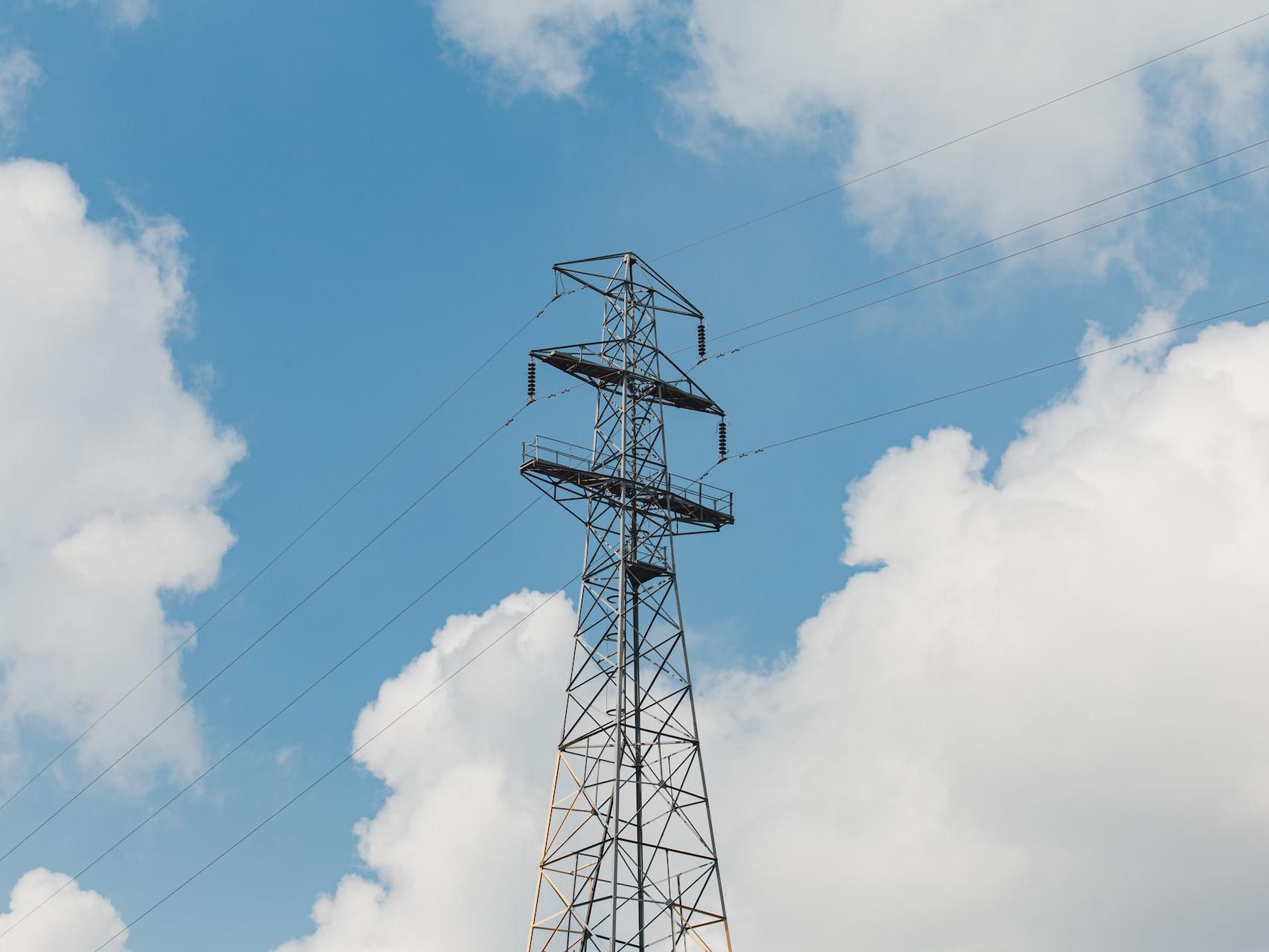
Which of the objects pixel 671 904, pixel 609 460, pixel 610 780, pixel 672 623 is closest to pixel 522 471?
pixel 609 460

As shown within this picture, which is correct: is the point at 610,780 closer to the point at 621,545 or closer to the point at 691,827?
the point at 691,827

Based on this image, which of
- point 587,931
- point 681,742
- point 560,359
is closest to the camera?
point 587,931

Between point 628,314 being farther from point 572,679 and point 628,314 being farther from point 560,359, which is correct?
point 572,679

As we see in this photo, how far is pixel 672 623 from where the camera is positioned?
65.2 m

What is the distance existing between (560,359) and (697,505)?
26.7 feet

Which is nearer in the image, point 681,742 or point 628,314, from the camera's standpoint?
point 681,742

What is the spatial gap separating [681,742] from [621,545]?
786 centimetres

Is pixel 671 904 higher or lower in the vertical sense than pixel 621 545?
lower

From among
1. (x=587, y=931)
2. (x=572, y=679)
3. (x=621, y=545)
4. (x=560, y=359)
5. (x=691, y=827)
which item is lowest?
(x=587, y=931)

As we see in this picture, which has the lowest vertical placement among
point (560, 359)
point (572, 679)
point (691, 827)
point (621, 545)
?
point (691, 827)

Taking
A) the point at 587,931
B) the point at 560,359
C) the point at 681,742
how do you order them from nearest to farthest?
the point at 587,931 < the point at 681,742 < the point at 560,359

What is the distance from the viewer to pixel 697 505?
225 ft

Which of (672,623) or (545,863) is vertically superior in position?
(672,623)

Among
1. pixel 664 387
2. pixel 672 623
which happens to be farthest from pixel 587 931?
pixel 664 387
